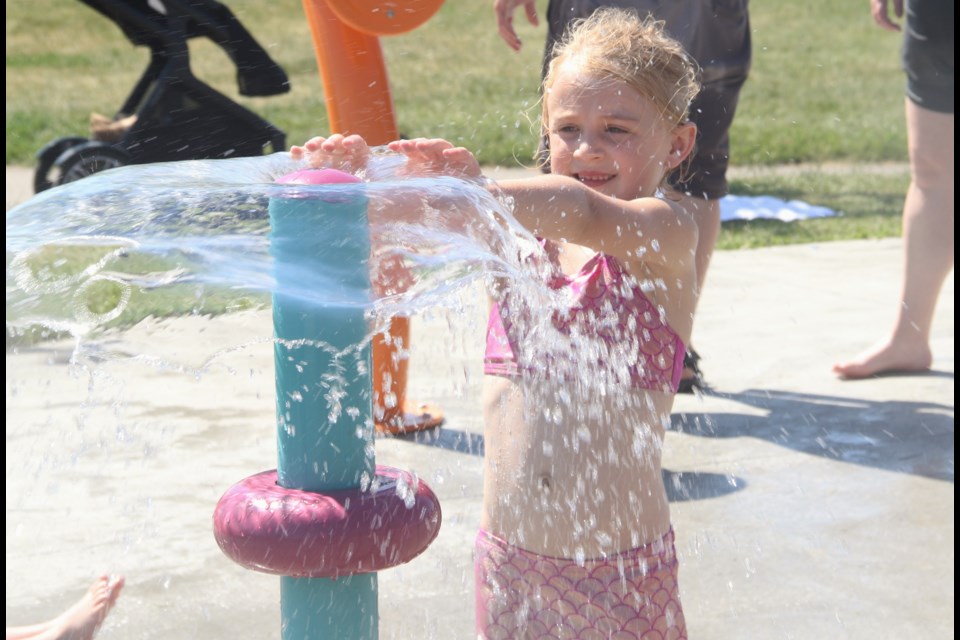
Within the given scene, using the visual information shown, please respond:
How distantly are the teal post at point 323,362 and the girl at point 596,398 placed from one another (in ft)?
1.58

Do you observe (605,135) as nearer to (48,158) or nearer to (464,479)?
(464,479)

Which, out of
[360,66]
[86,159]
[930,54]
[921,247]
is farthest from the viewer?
[86,159]

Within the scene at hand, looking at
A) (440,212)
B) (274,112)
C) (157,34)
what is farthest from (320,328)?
(274,112)

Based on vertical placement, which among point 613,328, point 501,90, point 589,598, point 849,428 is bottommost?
point 849,428

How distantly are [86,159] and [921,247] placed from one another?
383cm

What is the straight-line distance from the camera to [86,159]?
6.40 meters

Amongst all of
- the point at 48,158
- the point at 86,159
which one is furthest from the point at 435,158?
the point at 48,158

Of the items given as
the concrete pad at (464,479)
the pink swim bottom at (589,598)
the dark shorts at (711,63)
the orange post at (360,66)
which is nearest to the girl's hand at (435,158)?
the concrete pad at (464,479)

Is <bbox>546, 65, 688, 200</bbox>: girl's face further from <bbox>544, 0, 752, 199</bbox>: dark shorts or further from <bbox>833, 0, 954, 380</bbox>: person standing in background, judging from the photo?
<bbox>833, 0, 954, 380</bbox>: person standing in background

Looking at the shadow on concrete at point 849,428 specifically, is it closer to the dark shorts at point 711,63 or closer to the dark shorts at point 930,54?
the dark shorts at point 711,63

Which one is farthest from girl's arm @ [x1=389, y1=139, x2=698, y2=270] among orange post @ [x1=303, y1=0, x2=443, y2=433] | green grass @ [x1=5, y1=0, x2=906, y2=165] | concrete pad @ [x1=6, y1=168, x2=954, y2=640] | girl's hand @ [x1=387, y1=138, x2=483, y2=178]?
green grass @ [x1=5, y1=0, x2=906, y2=165]

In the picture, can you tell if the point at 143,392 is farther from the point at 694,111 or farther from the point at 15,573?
the point at 694,111

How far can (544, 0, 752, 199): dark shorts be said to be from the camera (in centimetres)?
375

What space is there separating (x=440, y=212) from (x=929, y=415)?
2797 mm
